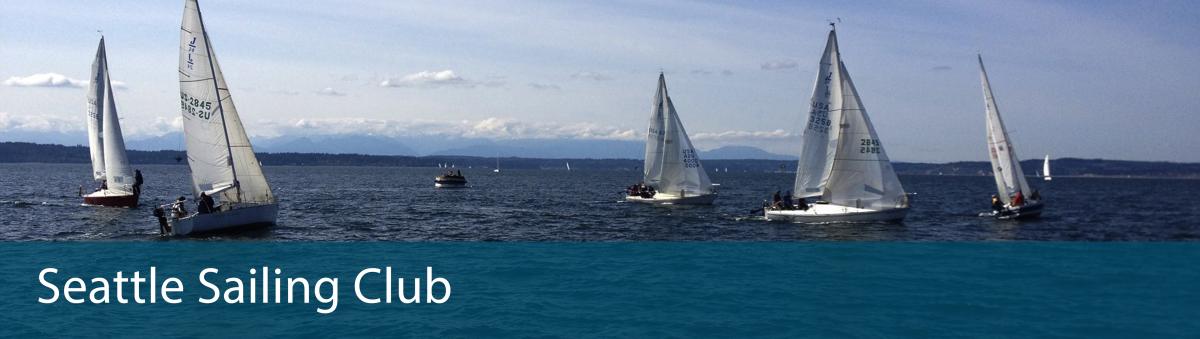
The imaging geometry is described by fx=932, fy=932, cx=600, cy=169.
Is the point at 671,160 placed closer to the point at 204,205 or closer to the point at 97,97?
the point at 204,205

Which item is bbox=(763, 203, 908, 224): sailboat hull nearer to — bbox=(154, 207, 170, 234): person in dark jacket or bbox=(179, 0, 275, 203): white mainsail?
bbox=(179, 0, 275, 203): white mainsail

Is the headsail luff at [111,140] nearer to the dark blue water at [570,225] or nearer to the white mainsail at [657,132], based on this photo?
the dark blue water at [570,225]

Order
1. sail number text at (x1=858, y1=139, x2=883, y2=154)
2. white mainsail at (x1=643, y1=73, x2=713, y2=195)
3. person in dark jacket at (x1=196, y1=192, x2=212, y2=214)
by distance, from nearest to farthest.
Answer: person in dark jacket at (x1=196, y1=192, x2=212, y2=214), sail number text at (x1=858, y1=139, x2=883, y2=154), white mainsail at (x1=643, y1=73, x2=713, y2=195)

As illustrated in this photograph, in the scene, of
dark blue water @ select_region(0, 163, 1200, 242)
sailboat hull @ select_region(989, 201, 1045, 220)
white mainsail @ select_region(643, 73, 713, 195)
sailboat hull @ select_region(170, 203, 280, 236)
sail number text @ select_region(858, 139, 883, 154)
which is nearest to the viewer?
sailboat hull @ select_region(170, 203, 280, 236)

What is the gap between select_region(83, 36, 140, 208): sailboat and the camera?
64.6m

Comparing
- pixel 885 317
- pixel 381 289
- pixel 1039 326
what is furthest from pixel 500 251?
pixel 1039 326

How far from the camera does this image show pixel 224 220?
148 ft

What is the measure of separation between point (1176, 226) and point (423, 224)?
166ft

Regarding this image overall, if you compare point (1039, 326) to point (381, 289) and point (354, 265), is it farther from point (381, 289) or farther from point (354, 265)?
point (354, 265)

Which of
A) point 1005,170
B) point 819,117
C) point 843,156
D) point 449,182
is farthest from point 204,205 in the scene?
point 449,182

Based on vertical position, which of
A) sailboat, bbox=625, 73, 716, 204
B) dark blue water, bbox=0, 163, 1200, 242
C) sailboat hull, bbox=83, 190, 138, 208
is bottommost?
dark blue water, bbox=0, 163, 1200, 242

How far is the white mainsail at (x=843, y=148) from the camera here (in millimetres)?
52000

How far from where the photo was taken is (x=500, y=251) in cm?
3750

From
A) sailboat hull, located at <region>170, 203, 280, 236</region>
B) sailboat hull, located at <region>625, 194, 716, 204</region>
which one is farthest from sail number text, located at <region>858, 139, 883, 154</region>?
sailboat hull, located at <region>170, 203, 280, 236</region>
